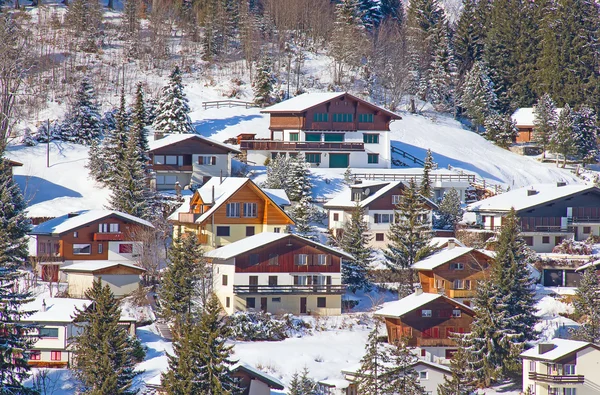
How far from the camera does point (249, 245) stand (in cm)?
6881

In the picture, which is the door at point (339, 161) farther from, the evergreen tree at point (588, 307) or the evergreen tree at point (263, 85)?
the evergreen tree at point (588, 307)

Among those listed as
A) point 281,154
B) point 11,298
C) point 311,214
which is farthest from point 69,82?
point 11,298

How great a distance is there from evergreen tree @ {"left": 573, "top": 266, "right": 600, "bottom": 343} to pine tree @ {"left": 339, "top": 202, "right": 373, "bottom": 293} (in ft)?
45.4

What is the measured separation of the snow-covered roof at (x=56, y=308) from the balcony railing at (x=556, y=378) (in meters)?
25.2

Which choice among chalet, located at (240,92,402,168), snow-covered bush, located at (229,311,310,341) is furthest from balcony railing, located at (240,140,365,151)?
snow-covered bush, located at (229,311,310,341)

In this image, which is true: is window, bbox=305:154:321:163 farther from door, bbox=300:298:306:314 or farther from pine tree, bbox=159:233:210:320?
pine tree, bbox=159:233:210:320

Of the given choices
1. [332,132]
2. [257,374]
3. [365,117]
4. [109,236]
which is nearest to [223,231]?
[109,236]

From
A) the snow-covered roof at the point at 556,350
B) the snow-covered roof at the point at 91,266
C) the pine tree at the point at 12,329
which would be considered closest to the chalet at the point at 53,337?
the pine tree at the point at 12,329

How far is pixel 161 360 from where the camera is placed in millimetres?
57250

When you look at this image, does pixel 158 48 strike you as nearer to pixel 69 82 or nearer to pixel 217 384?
pixel 69 82

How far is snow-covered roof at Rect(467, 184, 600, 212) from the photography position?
80.7m

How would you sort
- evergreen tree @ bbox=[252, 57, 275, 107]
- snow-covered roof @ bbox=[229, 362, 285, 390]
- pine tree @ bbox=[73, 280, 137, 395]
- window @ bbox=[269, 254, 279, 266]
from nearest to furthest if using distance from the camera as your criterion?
pine tree @ bbox=[73, 280, 137, 395]
snow-covered roof @ bbox=[229, 362, 285, 390]
window @ bbox=[269, 254, 279, 266]
evergreen tree @ bbox=[252, 57, 275, 107]

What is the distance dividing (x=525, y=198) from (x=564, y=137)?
24867 mm

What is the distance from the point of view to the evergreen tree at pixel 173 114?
96562 mm
